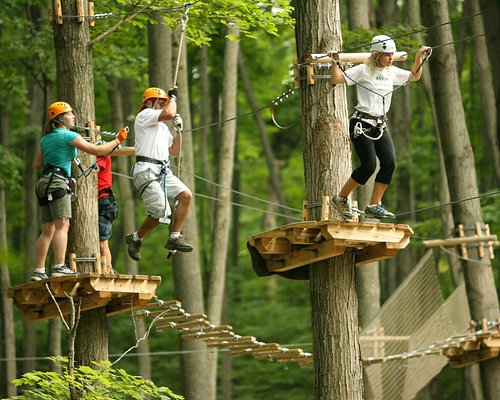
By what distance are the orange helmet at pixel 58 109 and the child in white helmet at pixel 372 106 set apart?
2029 millimetres

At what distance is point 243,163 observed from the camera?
25.4 meters

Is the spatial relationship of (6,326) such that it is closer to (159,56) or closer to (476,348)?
(159,56)

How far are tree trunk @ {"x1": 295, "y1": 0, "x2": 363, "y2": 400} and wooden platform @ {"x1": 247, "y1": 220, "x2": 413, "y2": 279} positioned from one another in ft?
0.63

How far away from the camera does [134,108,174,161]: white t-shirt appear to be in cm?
835

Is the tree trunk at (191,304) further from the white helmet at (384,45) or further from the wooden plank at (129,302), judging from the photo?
the white helmet at (384,45)

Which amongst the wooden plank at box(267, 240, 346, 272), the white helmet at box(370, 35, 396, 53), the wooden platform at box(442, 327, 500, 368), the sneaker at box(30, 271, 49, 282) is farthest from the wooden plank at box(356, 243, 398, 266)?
the wooden platform at box(442, 327, 500, 368)

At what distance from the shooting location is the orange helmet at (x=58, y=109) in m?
8.29

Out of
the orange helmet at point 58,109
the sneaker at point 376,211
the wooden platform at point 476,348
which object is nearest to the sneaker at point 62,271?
the orange helmet at point 58,109

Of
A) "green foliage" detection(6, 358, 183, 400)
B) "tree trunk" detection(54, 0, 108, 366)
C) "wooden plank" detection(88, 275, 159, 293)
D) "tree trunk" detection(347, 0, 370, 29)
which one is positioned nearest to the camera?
"green foliage" detection(6, 358, 183, 400)

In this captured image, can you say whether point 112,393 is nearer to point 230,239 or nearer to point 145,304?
point 145,304

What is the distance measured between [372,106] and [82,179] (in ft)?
8.09

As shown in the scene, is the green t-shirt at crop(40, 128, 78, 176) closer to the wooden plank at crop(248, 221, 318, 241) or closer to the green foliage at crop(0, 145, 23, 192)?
the wooden plank at crop(248, 221, 318, 241)

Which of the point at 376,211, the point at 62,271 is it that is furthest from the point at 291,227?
the point at 62,271

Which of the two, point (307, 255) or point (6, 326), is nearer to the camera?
point (307, 255)
